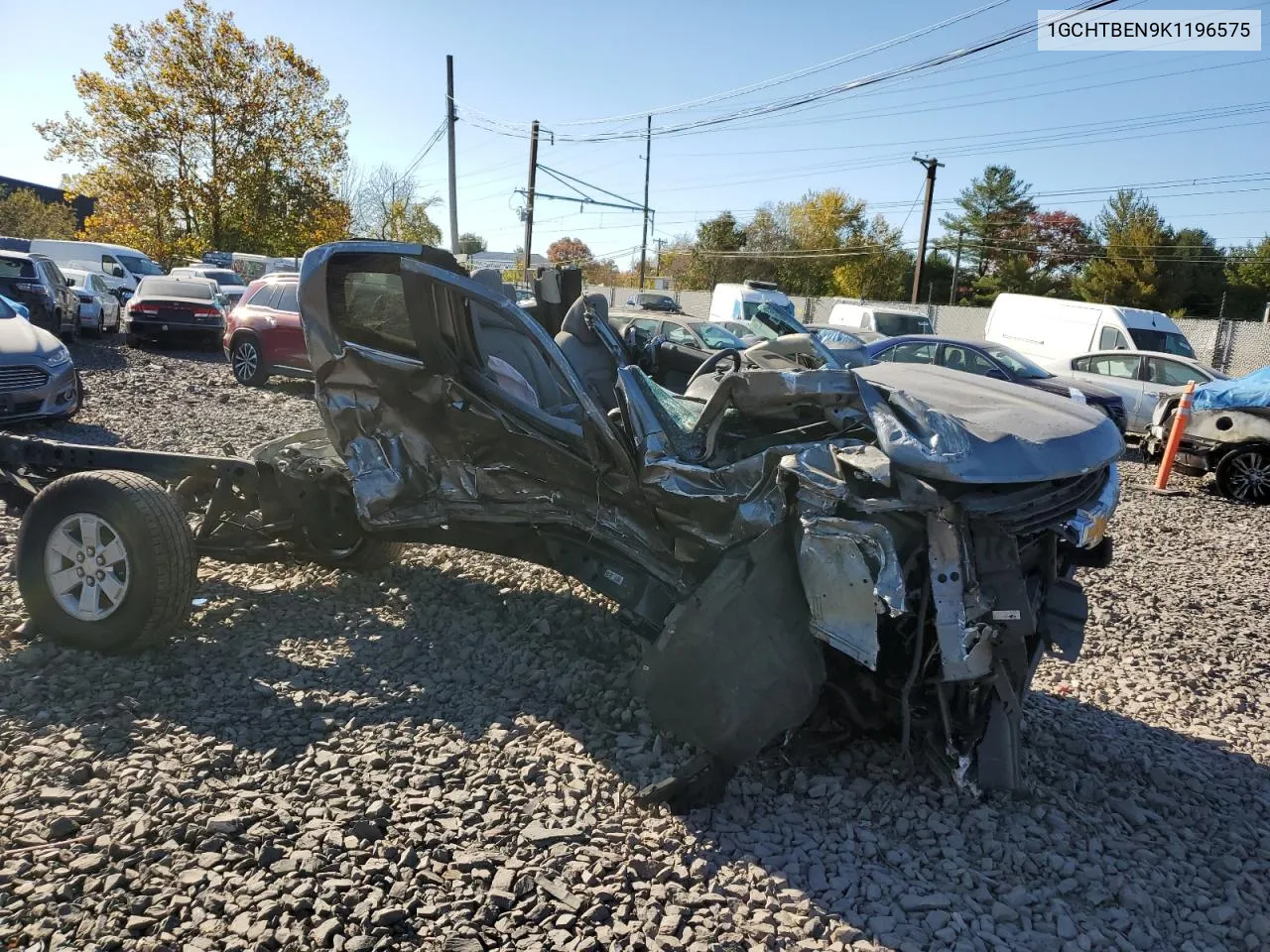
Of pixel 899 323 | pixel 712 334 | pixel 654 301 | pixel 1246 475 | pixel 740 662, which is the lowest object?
pixel 1246 475

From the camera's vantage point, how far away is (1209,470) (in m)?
9.88

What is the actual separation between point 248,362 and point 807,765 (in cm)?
1274

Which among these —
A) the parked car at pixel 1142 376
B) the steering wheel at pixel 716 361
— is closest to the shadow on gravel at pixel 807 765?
the steering wheel at pixel 716 361

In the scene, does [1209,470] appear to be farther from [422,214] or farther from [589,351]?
[422,214]

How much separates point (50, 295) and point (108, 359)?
1377 mm

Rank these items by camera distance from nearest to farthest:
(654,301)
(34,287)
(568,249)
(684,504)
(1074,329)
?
(684,504) → (34,287) → (1074,329) → (654,301) → (568,249)

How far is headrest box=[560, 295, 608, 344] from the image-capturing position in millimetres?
4328

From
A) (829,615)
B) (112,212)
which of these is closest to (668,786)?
(829,615)

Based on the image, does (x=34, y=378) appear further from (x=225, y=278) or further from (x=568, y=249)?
(x=568, y=249)

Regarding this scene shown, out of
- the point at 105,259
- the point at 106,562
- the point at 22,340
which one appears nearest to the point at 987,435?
the point at 106,562

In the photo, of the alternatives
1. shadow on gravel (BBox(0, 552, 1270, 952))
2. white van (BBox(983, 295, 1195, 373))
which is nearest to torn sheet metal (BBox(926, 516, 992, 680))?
shadow on gravel (BBox(0, 552, 1270, 952))

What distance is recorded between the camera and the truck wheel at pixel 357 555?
5.09 meters

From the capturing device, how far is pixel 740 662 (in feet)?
10.2

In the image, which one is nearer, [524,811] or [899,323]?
[524,811]
